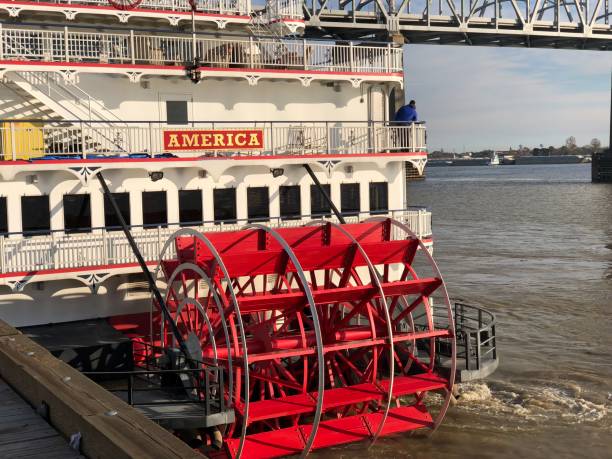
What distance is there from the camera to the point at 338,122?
15.3m

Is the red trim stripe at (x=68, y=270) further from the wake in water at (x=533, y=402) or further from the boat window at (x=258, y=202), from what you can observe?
the wake in water at (x=533, y=402)

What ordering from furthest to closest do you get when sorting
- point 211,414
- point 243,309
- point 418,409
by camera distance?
point 418,409 → point 243,309 → point 211,414

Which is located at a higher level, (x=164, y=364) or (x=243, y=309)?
(x=243, y=309)

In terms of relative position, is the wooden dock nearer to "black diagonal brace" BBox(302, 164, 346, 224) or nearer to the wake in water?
"black diagonal brace" BBox(302, 164, 346, 224)

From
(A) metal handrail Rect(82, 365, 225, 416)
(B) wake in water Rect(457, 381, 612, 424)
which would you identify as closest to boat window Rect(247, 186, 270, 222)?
(A) metal handrail Rect(82, 365, 225, 416)

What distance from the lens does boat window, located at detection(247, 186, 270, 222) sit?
48.4ft

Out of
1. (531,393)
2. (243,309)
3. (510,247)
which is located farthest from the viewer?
(510,247)

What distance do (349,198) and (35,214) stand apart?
5.71 metres

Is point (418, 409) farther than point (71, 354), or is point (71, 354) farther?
point (418, 409)

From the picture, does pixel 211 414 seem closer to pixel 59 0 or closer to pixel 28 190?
pixel 28 190

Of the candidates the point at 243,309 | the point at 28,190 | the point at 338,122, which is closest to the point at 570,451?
the point at 243,309

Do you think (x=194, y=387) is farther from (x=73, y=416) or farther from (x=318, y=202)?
(x=318, y=202)

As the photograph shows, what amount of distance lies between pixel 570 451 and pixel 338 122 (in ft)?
22.5

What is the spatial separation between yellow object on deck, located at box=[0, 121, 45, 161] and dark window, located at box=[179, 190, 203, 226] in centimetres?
241
